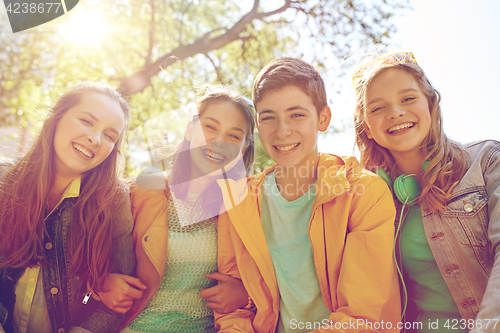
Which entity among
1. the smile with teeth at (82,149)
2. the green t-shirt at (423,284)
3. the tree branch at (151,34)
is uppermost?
the tree branch at (151,34)

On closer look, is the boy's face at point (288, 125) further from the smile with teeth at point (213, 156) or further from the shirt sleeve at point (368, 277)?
the shirt sleeve at point (368, 277)

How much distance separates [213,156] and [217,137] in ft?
0.51

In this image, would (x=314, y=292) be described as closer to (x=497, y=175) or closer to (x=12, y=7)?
(x=497, y=175)

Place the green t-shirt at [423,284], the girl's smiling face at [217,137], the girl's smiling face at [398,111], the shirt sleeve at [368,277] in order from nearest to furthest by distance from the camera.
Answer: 1. the shirt sleeve at [368,277]
2. the green t-shirt at [423,284]
3. the girl's smiling face at [398,111]
4. the girl's smiling face at [217,137]

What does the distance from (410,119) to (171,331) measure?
85.2 inches

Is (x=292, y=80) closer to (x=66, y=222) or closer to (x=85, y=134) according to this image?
(x=85, y=134)

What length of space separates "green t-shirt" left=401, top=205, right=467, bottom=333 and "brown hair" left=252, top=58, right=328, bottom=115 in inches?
41.0

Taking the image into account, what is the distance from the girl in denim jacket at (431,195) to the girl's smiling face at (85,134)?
1.91m

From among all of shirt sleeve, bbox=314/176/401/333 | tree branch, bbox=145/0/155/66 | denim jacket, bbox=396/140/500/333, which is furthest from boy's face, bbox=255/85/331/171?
tree branch, bbox=145/0/155/66

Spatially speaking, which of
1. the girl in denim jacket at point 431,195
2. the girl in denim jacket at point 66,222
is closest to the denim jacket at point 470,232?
the girl in denim jacket at point 431,195

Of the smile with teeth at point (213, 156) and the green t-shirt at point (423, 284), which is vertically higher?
the smile with teeth at point (213, 156)

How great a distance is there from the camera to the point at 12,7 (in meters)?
5.74

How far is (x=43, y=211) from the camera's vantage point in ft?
6.58

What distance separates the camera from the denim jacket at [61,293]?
6.25 ft
